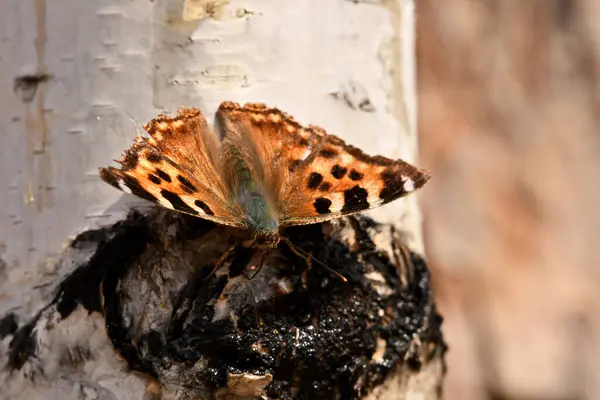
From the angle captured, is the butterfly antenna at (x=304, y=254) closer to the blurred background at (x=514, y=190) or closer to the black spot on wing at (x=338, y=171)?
the black spot on wing at (x=338, y=171)

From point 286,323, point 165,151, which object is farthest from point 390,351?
point 165,151

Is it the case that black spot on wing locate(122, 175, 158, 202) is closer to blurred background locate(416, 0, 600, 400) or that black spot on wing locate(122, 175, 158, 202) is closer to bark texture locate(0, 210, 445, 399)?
bark texture locate(0, 210, 445, 399)

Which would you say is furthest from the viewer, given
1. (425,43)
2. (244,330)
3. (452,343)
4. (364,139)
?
(425,43)

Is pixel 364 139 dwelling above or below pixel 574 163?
above

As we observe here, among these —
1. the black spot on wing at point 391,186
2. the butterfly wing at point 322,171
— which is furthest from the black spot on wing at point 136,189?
the black spot on wing at point 391,186

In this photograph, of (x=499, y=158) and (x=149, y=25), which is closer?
(x=149, y=25)

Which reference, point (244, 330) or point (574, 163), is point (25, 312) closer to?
point (244, 330)

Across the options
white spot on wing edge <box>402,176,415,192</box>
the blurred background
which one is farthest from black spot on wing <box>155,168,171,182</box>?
the blurred background
